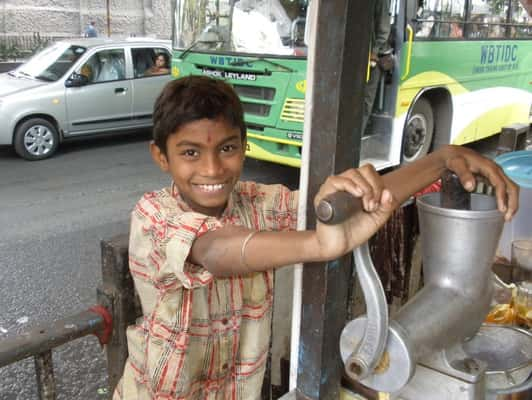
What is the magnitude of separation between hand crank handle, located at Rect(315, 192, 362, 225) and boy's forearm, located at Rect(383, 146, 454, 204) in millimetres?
268

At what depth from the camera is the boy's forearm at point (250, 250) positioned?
95 cm

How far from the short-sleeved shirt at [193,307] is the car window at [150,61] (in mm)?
7431

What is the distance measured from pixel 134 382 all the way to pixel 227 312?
0.31 meters

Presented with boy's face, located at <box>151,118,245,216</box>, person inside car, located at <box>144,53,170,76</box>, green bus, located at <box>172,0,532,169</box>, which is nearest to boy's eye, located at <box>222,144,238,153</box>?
boy's face, located at <box>151,118,245,216</box>

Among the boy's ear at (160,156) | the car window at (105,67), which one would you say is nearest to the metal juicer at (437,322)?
the boy's ear at (160,156)

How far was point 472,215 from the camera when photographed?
3.16 ft

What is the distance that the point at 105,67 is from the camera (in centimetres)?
806

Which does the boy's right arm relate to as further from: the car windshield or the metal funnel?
the car windshield

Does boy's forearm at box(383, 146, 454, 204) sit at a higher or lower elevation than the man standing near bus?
lower

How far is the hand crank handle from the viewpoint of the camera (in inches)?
30.6

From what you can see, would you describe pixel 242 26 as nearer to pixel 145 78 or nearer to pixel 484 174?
pixel 145 78

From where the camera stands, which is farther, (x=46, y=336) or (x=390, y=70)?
(x=390, y=70)

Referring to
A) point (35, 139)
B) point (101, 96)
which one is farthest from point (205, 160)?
point (101, 96)

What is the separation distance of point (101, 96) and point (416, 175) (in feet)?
24.5
